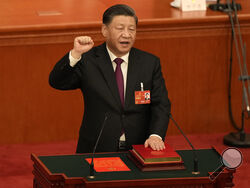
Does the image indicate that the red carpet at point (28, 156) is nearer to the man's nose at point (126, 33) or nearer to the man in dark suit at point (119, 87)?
the man in dark suit at point (119, 87)

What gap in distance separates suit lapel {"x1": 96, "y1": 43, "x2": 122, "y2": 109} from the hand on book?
0.28 metres

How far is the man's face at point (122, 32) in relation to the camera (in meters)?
3.46

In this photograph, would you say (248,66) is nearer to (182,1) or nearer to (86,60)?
(182,1)

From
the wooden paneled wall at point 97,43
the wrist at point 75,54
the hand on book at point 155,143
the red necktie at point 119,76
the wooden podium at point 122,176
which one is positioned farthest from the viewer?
the wooden paneled wall at point 97,43

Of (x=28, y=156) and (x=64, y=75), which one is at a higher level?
(x=64, y=75)

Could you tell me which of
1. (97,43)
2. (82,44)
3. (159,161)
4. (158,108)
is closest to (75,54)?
(82,44)

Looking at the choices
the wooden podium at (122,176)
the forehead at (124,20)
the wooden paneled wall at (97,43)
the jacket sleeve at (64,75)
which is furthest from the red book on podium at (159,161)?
the wooden paneled wall at (97,43)

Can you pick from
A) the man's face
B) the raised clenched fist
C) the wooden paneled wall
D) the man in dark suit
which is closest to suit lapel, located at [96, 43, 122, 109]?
the man in dark suit

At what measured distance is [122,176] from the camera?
3029 mm

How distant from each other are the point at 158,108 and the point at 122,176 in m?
0.62

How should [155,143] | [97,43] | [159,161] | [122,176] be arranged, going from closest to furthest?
[122,176] < [159,161] < [155,143] < [97,43]

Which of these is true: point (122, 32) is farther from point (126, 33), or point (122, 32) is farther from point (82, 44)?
point (82, 44)

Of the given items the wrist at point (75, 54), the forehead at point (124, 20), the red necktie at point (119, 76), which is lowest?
the red necktie at point (119, 76)

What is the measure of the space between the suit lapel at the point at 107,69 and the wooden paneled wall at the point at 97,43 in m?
1.65
